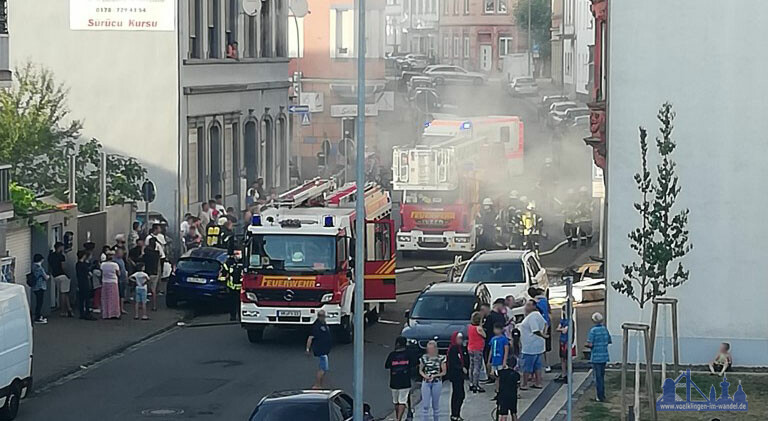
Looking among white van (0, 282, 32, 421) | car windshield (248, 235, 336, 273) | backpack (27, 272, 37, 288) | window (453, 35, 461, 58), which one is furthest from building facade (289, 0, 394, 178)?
white van (0, 282, 32, 421)

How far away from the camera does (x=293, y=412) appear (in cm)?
1759

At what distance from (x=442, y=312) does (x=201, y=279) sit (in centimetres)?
831

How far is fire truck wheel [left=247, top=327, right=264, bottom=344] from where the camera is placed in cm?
2946

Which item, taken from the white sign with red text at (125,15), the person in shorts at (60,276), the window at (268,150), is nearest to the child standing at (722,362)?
the person in shorts at (60,276)

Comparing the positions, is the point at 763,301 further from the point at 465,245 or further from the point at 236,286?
the point at 465,245

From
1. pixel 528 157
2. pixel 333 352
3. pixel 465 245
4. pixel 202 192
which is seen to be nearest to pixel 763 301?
pixel 333 352

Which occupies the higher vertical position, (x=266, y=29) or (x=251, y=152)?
(x=266, y=29)

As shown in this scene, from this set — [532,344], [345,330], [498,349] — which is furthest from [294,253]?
[498,349]

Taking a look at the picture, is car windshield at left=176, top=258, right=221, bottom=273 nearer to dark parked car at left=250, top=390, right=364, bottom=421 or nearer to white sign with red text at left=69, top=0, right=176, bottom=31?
white sign with red text at left=69, top=0, right=176, bottom=31

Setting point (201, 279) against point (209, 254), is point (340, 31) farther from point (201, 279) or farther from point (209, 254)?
point (201, 279)

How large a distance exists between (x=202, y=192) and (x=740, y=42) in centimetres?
2463

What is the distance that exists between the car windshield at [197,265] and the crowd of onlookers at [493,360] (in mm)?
8376

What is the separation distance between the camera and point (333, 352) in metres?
28.8

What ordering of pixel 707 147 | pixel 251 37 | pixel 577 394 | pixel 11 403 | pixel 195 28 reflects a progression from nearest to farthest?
pixel 11 403 → pixel 577 394 → pixel 707 147 → pixel 195 28 → pixel 251 37
